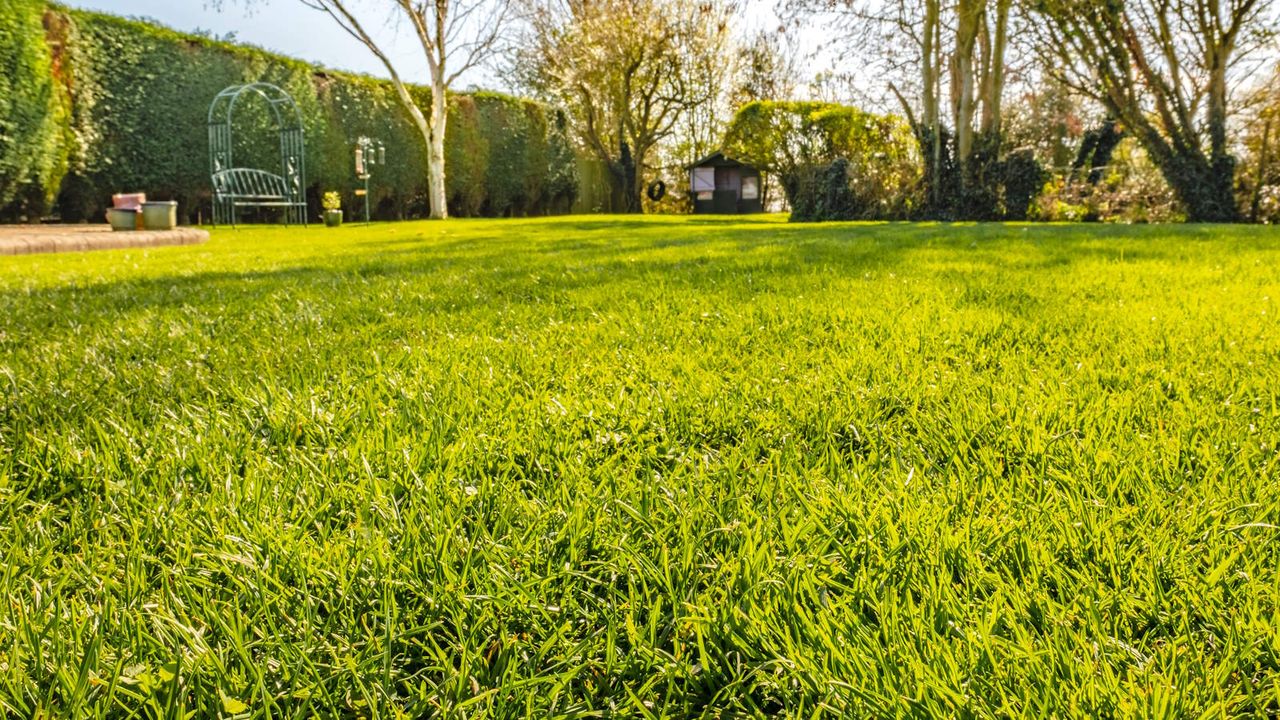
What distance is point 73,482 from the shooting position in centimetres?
144

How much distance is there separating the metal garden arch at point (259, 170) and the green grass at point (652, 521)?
14081mm

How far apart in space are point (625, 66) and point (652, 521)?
2433 centimetres

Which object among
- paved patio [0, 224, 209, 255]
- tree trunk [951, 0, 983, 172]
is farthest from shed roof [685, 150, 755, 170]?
paved patio [0, 224, 209, 255]

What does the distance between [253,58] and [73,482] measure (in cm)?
1803

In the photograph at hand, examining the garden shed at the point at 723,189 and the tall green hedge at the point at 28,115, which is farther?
the garden shed at the point at 723,189

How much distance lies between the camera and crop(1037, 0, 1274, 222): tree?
33.2 feet

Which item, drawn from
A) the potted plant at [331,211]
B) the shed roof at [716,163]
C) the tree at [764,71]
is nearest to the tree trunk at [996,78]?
the potted plant at [331,211]

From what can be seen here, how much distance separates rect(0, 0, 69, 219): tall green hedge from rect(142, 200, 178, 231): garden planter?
2747mm

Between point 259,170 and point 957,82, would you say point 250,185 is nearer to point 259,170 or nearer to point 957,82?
point 259,170

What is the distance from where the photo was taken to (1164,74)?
10.8m

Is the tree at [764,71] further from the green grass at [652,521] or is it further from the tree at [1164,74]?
the green grass at [652,521]

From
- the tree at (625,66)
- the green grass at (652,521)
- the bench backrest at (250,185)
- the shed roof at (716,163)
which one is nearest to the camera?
the green grass at (652,521)

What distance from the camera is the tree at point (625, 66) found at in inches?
914

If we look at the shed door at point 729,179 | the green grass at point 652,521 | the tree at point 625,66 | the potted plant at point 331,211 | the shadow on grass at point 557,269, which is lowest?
the green grass at point 652,521
